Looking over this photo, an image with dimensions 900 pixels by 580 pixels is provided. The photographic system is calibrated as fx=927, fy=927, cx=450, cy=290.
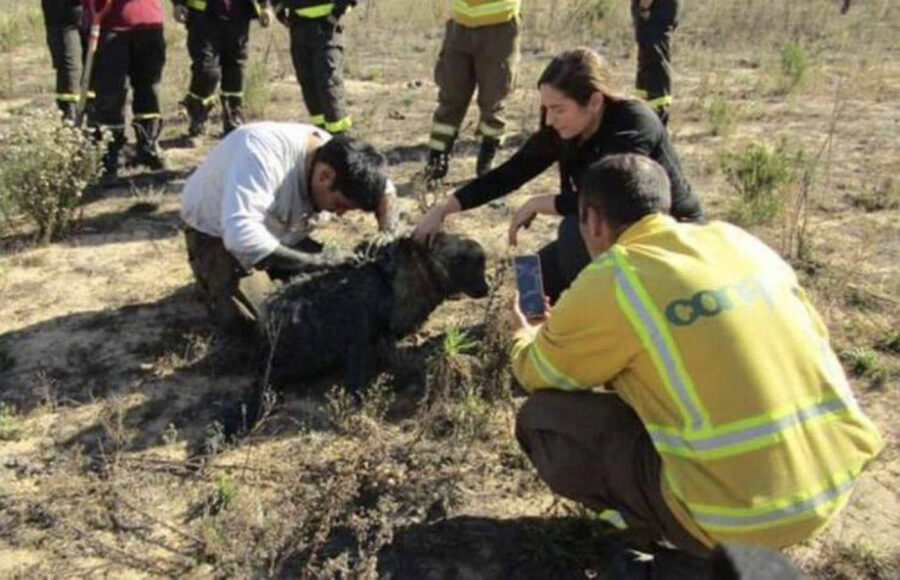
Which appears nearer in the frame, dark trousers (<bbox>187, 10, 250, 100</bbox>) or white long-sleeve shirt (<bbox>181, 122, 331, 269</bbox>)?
white long-sleeve shirt (<bbox>181, 122, 331, 269</bbox>)

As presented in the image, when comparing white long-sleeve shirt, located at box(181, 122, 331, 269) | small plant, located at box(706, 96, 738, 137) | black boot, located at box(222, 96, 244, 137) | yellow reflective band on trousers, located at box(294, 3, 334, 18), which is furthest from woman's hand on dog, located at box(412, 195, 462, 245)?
small plant, located at box(706, 96, 738, 137)

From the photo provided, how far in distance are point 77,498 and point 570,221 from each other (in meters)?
2.21

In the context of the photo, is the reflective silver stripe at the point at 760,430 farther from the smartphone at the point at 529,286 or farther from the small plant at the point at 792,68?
the small plant at the point at 792,68

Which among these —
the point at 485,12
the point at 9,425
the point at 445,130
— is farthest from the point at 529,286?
the point at 485,12

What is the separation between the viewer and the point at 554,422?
2799 millimetres

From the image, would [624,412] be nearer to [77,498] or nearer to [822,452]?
[822,452]

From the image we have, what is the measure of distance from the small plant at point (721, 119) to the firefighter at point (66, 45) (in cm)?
457

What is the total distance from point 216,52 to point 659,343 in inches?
189

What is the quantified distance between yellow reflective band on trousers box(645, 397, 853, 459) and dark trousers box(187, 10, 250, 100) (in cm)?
479

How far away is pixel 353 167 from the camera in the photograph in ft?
12.5

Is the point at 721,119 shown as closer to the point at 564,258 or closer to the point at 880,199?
the point at 880,199

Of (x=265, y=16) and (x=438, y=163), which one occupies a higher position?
(x=265, y=16)

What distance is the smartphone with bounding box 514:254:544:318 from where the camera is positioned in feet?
10.9

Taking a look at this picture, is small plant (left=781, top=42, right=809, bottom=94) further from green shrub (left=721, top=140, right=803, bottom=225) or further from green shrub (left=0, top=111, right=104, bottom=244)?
green shrub (left=0, top=111, right=104, bottom=244)
